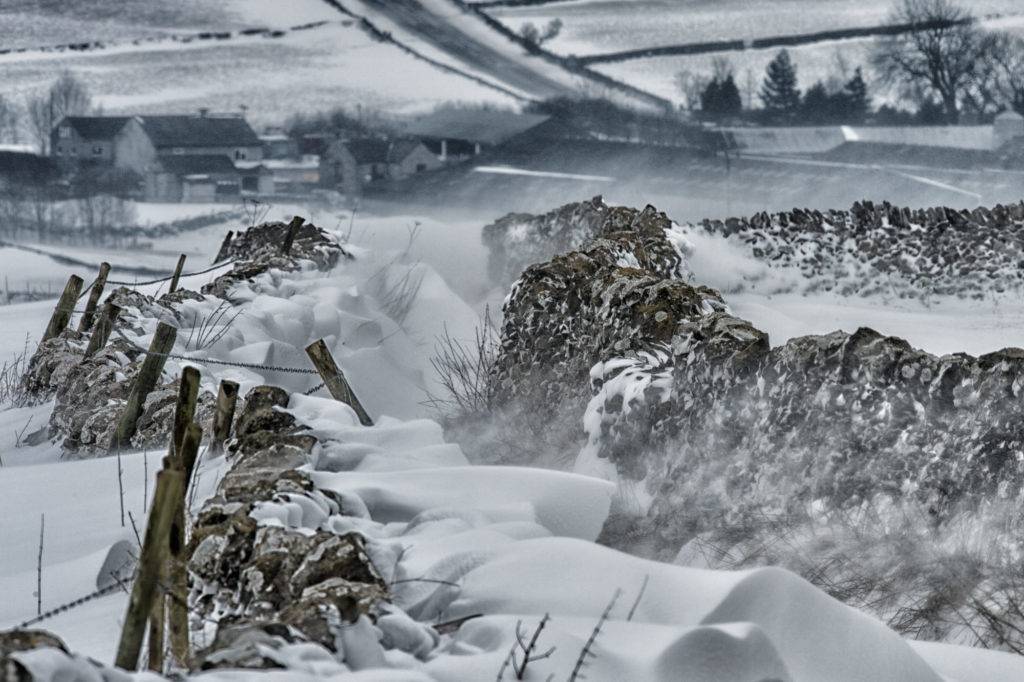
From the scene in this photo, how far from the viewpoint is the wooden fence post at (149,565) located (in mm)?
3088

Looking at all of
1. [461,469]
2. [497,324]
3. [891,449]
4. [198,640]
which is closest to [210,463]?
[461,469]

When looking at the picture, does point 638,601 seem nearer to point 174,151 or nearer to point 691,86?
point 174,151

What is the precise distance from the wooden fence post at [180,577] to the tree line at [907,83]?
33.9 metres

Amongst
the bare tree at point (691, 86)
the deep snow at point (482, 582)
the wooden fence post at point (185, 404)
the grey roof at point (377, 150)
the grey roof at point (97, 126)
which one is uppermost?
the bare tree at point (691, 86)

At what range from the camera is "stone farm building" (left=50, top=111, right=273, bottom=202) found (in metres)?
33.8

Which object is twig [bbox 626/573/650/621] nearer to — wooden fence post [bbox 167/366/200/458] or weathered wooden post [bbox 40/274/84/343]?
wooden fence post [bbox 167/366/200/458]

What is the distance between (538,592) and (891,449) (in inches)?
111

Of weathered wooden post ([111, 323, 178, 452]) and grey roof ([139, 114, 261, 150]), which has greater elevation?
grey roof ([139, 114, 261, 150])

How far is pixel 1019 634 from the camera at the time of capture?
198 inches

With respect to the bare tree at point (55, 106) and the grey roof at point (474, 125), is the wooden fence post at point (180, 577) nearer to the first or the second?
the grey roof at point (474, 125)

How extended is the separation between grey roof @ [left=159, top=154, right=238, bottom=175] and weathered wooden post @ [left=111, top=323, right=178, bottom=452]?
1060 inches

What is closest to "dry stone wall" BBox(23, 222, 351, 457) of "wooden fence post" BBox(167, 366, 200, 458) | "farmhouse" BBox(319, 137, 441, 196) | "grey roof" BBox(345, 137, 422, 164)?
"wooden fence post" BBox(167, 366, 200, 458)

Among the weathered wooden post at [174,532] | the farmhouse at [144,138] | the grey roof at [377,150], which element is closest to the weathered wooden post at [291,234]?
the weathered wooden post at [174,532]

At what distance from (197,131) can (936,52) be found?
68.7ft
